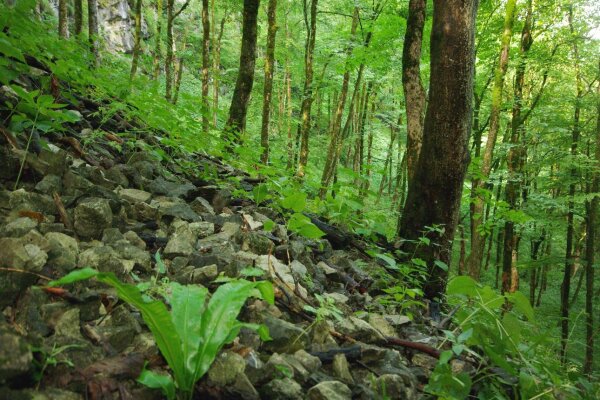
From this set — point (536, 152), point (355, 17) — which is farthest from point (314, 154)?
point (536, 152)

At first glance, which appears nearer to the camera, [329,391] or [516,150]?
[329,391]

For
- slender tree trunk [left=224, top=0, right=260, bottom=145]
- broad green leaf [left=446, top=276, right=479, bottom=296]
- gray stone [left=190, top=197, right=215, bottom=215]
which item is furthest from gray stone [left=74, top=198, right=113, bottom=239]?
slender tree trunk [left=224, top=0, right=260, bottom=145]

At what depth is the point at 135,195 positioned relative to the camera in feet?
8.27

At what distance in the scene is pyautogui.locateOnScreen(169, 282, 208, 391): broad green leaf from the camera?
103 cm

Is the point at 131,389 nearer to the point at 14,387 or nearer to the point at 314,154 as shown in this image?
the point at 14,387

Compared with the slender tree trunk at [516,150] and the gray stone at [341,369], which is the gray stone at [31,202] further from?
the slender tree trunk at [516,150]

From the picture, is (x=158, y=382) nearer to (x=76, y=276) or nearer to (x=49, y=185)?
(x=76, y=276)

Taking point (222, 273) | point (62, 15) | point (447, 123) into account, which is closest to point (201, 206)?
point (222, 273)

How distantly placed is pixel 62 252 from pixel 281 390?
3.43 feet

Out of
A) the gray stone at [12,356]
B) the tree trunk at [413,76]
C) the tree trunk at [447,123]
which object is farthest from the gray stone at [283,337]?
the tree trunk at [413,76]

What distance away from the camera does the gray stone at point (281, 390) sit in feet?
3.85

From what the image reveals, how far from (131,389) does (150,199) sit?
5.76 ft

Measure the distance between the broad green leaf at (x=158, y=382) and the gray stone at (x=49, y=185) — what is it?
1467 millimetres

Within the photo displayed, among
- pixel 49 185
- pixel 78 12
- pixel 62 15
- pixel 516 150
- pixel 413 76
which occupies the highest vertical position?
pixel 62 15
